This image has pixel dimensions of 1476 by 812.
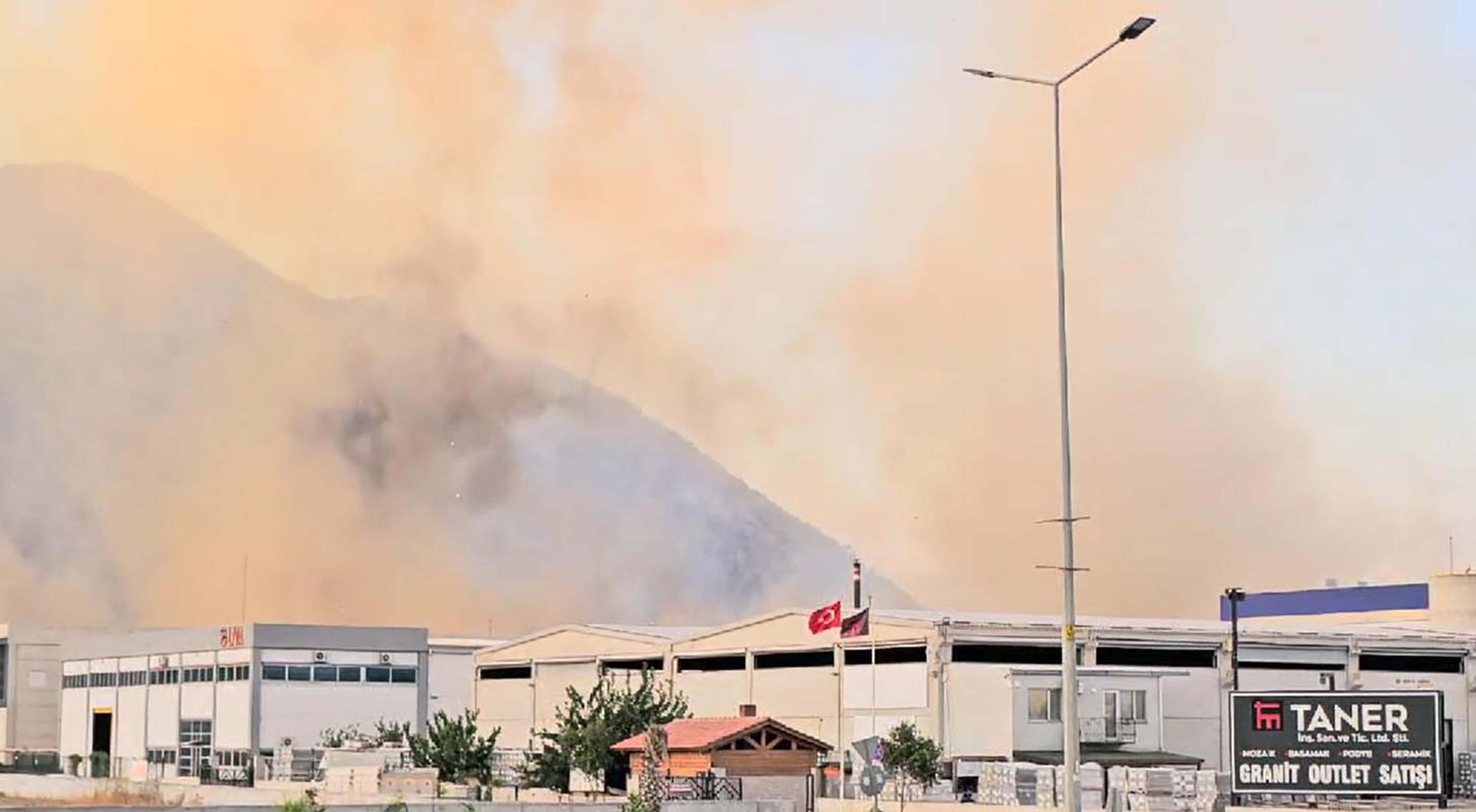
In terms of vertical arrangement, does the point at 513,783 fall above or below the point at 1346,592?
below

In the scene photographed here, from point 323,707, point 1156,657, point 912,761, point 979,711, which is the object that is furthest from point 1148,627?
point 323,707

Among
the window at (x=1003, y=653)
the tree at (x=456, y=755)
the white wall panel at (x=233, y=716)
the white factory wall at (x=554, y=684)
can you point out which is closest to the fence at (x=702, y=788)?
the tree at (x=456, y=755)

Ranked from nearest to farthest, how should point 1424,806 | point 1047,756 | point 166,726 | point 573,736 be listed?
point 1424,806 → point 573,736 → point 1047,756 → point 166,726

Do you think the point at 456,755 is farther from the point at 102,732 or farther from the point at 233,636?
the point at 102,732

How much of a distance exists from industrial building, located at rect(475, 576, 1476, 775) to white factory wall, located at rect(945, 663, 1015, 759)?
0.06 m

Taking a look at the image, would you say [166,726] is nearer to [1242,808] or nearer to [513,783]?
[513,783]

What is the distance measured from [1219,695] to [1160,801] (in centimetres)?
2919

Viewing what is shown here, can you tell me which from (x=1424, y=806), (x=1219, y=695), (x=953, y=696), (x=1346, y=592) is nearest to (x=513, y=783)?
(x=953, y=696)

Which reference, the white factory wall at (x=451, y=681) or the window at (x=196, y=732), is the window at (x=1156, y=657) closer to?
the white factory wall at (x=451, y=681)

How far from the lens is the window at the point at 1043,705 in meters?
86.6

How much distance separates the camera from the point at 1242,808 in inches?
2544

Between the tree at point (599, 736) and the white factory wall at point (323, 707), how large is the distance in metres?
22.8

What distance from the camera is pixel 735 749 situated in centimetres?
6712

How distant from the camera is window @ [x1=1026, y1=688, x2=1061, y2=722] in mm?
86625
